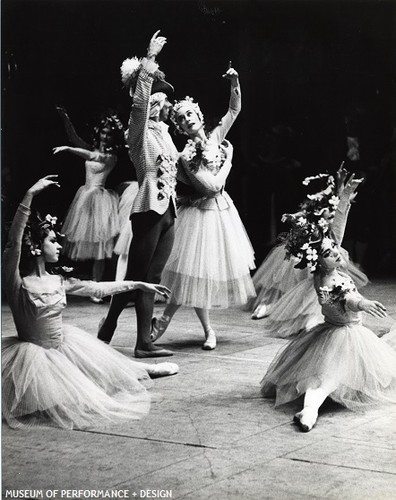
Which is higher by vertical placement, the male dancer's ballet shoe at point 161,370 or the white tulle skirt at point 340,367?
the white tulle skirt at point 340,367

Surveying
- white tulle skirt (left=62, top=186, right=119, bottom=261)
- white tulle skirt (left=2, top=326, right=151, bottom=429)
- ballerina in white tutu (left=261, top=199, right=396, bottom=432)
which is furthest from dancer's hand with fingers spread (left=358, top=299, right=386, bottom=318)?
white tulle skirt (left=62, top=186, right=119, bottom=261)

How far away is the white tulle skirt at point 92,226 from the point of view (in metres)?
8.38

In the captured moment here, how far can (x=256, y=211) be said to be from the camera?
9992 millimetres

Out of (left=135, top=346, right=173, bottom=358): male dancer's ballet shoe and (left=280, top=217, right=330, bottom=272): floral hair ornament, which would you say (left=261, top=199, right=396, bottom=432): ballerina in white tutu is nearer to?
(left=280, top=217, right=330, bottom=272): floral hair ornament

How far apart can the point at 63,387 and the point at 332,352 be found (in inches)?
51.2

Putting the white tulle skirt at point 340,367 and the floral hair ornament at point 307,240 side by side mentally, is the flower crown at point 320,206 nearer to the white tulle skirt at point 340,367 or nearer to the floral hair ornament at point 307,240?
the floral hair ornament at point 307,240

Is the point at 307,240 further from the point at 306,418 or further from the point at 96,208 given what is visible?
the point at 96,208

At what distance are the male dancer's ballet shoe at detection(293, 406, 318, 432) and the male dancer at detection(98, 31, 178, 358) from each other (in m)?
1.68

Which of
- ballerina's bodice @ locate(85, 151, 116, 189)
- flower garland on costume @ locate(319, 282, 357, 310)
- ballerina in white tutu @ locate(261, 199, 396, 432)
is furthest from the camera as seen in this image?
ballerina's bodice @ locate(85, 151, 116, 189)

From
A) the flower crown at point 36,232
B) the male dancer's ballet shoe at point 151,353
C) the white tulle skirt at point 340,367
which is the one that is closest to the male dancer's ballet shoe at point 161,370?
the male dancer's ballet shoe at point 151,353

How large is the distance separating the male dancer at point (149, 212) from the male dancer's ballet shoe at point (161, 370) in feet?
1.48

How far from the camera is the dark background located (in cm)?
792

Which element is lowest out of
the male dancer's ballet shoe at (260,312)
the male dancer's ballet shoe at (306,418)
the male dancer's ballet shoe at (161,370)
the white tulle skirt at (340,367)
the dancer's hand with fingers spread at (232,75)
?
the male dancer's ballet shoe at (260,312)

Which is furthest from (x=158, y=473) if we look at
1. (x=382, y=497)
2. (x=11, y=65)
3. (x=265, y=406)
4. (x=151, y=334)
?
(x=11, y=65)
